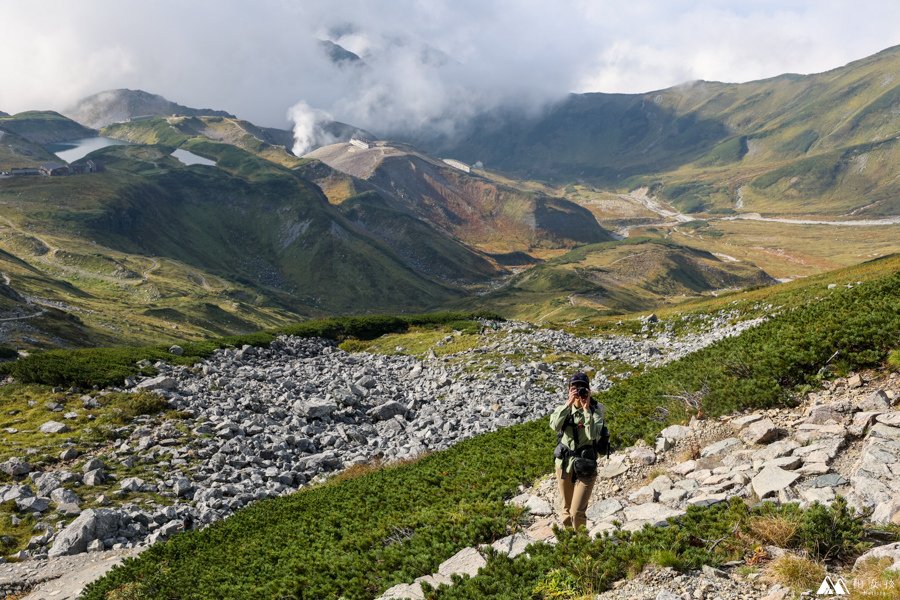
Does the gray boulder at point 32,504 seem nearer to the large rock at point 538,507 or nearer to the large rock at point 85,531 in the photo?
the large rock at point 85,531

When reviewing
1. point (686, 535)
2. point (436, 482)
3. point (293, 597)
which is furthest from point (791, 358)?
point (293, 597)

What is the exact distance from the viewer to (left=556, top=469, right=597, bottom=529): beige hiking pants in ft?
38.3

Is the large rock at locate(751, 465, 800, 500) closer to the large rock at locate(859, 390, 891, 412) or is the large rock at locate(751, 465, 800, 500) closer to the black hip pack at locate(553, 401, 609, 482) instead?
the black hip pack at locate(553, 401, 609, 482)

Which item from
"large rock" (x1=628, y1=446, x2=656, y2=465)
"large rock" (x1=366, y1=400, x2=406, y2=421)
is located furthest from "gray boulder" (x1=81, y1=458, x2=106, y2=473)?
"large rock" (x1=628, y1=446, x2=656, y2=465)

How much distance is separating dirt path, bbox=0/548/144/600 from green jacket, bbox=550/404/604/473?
14988 millimetres

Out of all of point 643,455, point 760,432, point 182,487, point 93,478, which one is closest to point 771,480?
point 760,432

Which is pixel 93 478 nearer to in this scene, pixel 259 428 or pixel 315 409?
pixel 259 428

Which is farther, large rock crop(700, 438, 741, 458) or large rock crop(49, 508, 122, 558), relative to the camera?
large rock crop(49, 508, 122, 558)

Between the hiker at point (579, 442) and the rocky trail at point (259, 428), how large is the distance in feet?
50.7

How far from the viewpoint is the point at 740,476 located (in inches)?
459

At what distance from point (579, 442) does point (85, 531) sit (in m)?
17.9

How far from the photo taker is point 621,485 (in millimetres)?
14578

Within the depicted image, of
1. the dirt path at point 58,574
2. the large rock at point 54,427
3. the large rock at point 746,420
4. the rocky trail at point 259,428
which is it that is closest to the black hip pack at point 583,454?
the large rock at point 746,420

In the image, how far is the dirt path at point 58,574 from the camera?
52.8 ft
